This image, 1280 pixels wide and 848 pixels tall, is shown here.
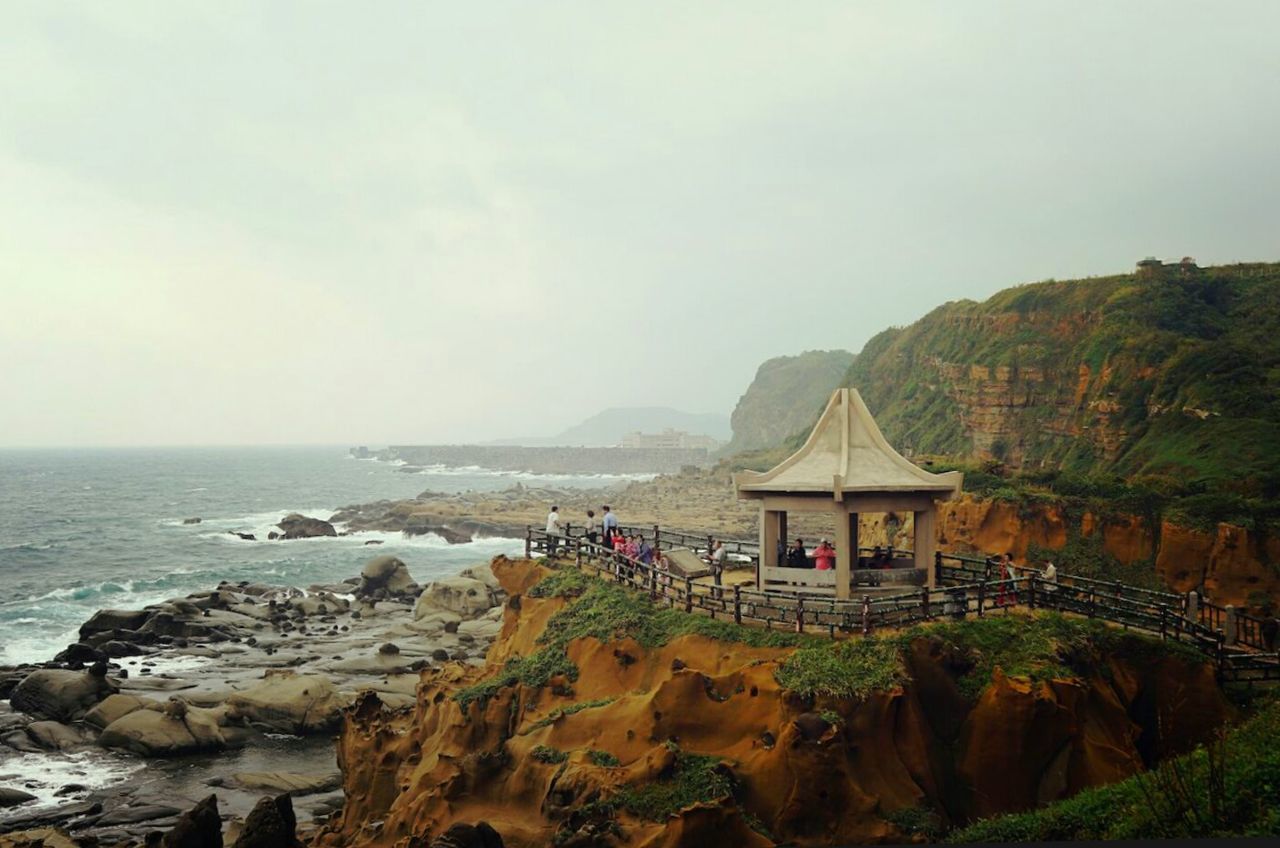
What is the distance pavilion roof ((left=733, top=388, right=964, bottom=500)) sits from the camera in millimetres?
18703

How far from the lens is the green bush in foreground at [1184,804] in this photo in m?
10.8

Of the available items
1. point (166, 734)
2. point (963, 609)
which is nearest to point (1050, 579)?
point (963, 609)

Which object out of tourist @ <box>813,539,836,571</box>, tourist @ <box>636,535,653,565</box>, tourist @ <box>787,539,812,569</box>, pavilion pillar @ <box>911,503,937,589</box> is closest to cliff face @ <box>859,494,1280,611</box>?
pavilion pillar @ <box>911,503,937,589</box>

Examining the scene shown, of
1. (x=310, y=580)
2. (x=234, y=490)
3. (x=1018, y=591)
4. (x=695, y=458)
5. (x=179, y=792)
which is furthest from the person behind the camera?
(x=695, y=458)

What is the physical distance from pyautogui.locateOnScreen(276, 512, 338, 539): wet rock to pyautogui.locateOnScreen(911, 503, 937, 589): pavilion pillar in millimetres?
65632

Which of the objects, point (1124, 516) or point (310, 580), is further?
point (310, 580)

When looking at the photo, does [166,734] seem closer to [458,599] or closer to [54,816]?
[54,816]

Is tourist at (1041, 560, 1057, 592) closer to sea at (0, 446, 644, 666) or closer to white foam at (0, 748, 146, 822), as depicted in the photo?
white foam at (0, 748, 146, 822)

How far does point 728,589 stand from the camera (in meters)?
18.6

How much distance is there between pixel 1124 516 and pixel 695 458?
5977 inches

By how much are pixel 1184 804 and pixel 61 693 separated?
1203 inches

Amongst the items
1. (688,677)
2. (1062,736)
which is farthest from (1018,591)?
(688,677)

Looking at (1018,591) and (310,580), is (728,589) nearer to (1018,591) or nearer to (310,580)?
(1018,591)

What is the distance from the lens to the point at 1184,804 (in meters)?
11.3
